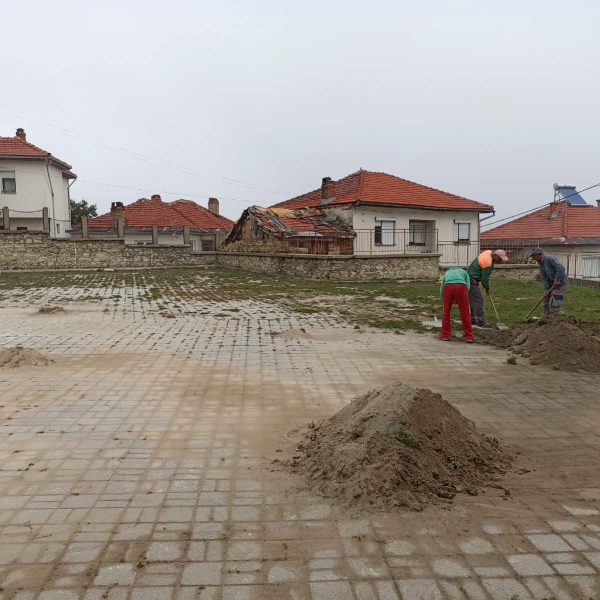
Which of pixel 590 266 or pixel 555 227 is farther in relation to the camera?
Answer: pixel 555 227

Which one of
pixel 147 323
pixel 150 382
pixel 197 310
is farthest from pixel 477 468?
pixel 197 310

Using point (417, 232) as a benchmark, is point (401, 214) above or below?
above

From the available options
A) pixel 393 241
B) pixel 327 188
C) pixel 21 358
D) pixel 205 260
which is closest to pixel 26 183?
pixel 205 260

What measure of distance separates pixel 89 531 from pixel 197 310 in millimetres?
9886

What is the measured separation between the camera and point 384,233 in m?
28.2

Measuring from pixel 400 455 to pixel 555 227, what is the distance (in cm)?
3423

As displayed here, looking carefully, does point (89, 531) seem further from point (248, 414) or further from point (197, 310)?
point (197, 310)

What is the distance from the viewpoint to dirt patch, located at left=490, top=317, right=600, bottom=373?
7.20m

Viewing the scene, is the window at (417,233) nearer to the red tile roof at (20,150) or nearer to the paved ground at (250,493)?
the paved ground at (250,493)

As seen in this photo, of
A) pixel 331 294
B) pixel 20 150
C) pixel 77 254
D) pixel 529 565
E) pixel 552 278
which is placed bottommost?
pixel 529 565

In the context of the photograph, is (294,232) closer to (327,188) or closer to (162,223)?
(327,188)

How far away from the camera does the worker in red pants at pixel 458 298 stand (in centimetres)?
908

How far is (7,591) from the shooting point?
260 cm

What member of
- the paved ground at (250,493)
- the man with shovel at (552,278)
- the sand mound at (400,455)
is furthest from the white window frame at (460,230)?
the sand mound at (400,455)
